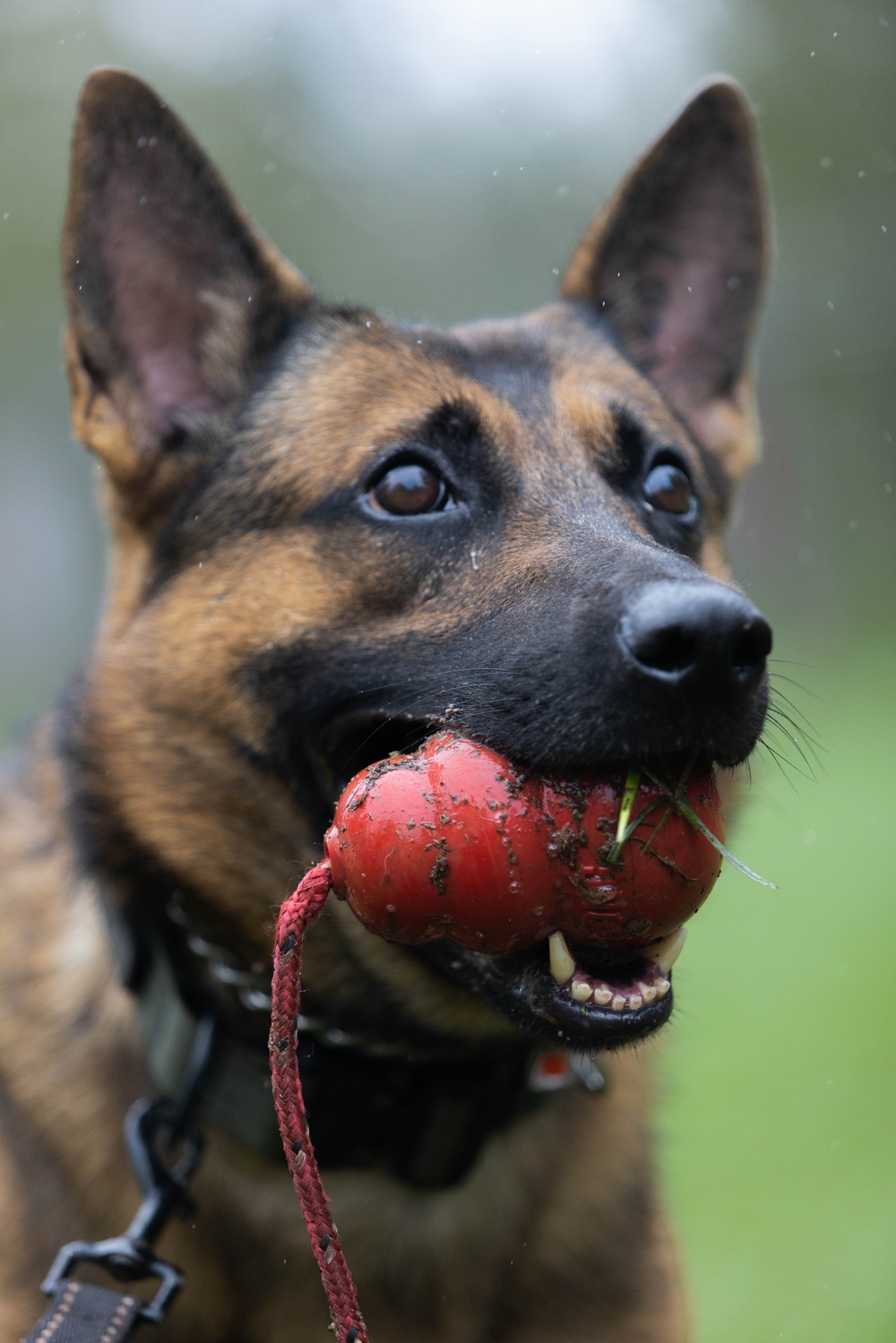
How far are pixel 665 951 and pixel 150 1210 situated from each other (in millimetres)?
1013

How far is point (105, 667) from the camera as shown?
264 centimetres

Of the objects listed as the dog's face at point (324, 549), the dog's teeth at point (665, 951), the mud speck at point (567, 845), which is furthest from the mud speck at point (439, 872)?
the dog's teeth at point (665, 951)

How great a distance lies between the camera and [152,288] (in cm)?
276

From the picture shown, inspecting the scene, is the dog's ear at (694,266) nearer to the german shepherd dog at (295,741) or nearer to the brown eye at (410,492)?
the german shepherd dog at (295,741)

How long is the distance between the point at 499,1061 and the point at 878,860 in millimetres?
6597

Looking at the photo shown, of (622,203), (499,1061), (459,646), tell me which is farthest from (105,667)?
(622,203)

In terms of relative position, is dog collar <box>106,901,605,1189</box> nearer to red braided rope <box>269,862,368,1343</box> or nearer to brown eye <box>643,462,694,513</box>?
red braided rope <box>269,862,368,1343</box>

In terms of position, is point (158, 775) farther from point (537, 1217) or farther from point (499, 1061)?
point (537, 1217)

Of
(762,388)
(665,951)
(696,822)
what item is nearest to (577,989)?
(665,951)

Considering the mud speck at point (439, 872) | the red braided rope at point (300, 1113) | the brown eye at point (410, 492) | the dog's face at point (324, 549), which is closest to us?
the red braided rope at point (300, 1113)

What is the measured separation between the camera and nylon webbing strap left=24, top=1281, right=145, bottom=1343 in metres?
1.99

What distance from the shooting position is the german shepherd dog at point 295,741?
7.51 feet

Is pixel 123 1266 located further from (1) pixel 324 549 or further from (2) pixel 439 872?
(1) pixel 324 549

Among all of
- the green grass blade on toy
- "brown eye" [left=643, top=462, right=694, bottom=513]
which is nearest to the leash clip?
the green grass blade on toy
